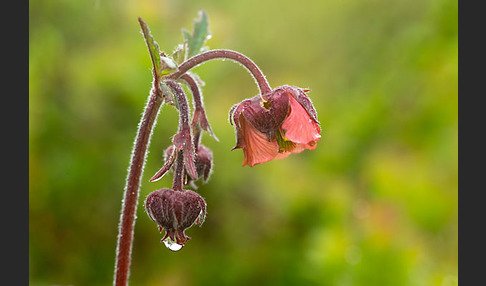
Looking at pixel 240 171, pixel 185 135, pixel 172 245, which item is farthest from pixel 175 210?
pixel 240 171

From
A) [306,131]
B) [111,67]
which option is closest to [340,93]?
[111,67]

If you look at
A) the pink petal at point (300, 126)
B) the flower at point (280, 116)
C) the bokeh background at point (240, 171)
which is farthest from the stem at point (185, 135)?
the bokeh background at point (240, 171)

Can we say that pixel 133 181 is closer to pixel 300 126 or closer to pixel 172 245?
pixel 172 245

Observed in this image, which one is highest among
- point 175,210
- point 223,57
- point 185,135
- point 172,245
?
point 223,57

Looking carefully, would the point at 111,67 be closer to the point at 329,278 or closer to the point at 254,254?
the point at 254,254

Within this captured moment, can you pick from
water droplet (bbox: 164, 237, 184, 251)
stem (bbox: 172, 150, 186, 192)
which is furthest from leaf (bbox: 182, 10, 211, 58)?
water droplet (bbox: 164, 237, 184, 251)

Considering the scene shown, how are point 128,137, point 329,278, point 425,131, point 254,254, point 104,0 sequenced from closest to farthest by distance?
point 329,278 → point 254,254 → point 128,137 → point 425,131 → point 104,0
